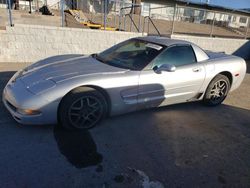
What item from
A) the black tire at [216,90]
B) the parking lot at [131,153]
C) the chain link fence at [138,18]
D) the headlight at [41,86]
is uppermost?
the chain link fence at [138,18]

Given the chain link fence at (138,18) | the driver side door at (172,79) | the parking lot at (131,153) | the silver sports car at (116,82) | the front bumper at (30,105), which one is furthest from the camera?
the chain link fence at (138,18)

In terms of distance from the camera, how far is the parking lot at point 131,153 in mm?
2246

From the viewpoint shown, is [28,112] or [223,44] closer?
[28,112]

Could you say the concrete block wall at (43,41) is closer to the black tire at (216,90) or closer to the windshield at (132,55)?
the windshield at (132,55)

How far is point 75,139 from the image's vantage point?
2.87 meters

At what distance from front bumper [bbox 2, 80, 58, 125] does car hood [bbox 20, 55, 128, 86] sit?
200mm

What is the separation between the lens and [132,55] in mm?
3777

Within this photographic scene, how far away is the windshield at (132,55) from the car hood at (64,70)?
196 millimetres

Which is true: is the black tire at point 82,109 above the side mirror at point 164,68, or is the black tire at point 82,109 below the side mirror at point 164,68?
below

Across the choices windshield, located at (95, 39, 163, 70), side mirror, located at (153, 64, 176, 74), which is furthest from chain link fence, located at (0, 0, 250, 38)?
side mirror, located at (153, 64, 176, 74)

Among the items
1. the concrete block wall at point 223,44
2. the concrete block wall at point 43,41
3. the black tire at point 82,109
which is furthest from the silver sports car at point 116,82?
the concrete block wall at point 223,44

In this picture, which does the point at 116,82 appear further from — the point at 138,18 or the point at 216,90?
the point at 138,18

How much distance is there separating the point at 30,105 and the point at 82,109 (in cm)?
67

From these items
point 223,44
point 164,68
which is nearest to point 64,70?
point 164,68
